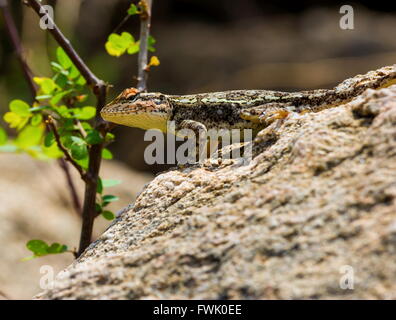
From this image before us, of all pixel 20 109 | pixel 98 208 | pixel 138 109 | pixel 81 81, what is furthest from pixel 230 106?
pixel 20 109

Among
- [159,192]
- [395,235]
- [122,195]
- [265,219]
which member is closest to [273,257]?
[265,219]

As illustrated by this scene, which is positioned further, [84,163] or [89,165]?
Result: [84,163]

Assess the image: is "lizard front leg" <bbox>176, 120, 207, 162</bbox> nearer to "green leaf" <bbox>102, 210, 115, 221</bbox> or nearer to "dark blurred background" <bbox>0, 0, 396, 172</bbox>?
"green leaf" <bbox>102, 210, 115, 221</bbox>

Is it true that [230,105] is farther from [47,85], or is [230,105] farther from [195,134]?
[47,85]

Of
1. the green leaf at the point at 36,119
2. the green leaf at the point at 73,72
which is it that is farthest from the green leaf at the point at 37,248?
the green leaf at the point at 73,72

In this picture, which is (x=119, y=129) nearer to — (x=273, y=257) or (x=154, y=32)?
(x=154, y=32)

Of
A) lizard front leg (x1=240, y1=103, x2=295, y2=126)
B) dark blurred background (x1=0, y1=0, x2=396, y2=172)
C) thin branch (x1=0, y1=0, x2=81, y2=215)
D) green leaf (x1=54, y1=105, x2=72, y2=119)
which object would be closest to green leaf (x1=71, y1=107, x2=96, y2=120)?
green leaf (x1=54, y1=105, x2=72, y2=119)
